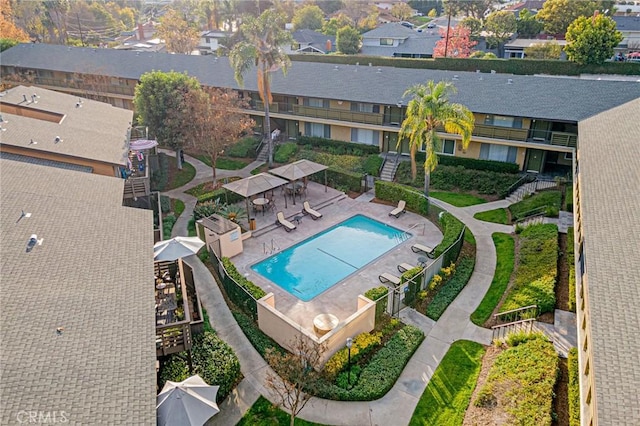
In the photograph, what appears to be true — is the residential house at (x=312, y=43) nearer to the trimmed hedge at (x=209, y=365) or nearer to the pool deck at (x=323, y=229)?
the pool deck at (x=323, y=229)

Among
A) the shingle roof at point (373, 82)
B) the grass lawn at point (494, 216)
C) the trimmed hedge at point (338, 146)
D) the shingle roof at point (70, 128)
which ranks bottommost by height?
the grass lawn at point (494, 216)

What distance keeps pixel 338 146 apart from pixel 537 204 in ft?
58.9

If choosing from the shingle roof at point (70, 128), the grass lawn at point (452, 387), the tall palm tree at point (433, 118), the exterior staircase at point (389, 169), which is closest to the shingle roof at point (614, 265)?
the grass lawn at point (452, 387)

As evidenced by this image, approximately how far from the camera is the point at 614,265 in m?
13.6

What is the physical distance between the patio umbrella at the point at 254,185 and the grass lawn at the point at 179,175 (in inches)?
342

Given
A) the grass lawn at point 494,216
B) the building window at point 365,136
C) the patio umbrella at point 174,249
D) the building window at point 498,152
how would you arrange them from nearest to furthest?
the patio umbrella at point 174,249, the grass lawn at point 494,216, the building window at point 498,152, the building window at point 365,136

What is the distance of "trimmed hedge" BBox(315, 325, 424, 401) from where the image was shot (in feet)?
54.5

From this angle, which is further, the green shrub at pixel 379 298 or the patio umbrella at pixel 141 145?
the patio umbrella at pixel 141 145

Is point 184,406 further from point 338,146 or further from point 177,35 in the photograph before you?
point 177,35

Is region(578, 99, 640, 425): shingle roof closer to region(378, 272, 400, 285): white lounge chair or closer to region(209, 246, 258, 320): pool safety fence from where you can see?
region(378, 272, 400, 285): white lounge chair

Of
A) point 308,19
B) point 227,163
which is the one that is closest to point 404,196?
point 227,163

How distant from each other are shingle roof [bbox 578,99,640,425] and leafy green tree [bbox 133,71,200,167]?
28.9m

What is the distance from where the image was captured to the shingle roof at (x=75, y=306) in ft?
33.8

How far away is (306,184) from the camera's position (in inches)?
1359
